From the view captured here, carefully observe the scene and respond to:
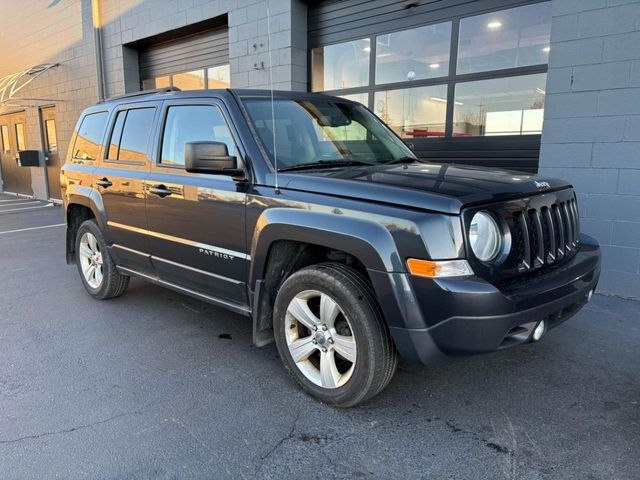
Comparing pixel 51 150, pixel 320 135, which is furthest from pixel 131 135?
pixel 51 150

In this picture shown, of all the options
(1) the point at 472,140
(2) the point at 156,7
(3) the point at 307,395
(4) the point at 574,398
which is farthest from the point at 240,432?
(2) the point at 156,7

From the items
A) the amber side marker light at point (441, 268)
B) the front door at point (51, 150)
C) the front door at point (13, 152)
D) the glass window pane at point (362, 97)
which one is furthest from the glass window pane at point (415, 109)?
the front door at point (13, 152)

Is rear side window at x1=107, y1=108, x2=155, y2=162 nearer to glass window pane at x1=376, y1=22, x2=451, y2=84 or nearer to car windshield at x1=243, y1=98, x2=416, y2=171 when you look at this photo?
car windshield at x1=243, y1=98, x2=416, y2=171

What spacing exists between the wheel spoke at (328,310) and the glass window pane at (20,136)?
16220 millimetres

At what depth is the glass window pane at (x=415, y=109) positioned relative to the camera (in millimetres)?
6656

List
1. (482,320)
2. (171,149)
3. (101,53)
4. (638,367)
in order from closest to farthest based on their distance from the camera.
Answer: (482,320), (638,367), (171,149), (101,53)

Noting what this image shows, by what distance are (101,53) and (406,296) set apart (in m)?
12.0

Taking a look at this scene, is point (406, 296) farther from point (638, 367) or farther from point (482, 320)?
point (638, 367)

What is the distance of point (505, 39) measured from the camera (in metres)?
5.95

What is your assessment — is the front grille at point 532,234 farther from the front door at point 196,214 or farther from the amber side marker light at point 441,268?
the front door at point 196,214

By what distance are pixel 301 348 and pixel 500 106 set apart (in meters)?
4.50

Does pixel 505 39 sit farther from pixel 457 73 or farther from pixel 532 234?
pixel 532 234

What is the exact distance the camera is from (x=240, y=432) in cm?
271

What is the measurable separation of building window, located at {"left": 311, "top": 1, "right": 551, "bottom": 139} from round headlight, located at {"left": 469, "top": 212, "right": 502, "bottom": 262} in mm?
3897
